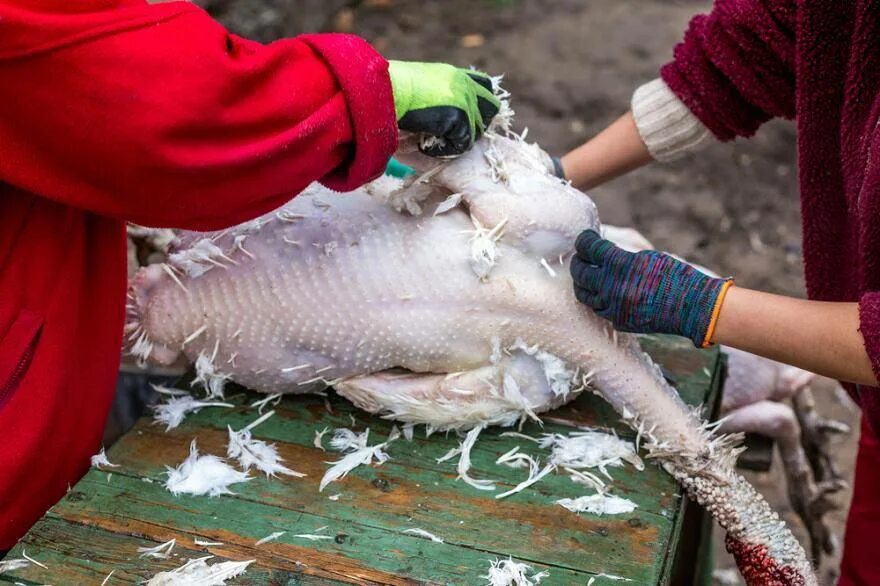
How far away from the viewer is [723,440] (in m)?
1.66

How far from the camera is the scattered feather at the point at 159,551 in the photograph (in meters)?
1.43

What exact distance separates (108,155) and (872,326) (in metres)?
1.11

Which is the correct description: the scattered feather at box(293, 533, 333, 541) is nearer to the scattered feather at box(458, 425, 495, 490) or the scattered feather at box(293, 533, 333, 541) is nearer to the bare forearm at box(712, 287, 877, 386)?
the scattered feather at box(458, 425, 495, 490)

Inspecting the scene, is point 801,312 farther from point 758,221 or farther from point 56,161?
point 758,221

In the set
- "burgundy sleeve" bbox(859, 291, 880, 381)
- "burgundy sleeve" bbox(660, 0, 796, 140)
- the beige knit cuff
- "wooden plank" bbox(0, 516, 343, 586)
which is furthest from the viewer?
the beige knit cuff

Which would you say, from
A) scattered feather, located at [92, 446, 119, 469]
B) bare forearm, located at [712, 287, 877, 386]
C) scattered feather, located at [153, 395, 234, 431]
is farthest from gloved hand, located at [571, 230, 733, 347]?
scattered feather, located at [92, 446, 119, 469]

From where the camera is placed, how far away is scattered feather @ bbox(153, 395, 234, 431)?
177cm

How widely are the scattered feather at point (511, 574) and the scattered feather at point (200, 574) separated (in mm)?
389

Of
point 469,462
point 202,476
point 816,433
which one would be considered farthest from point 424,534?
point 816,433

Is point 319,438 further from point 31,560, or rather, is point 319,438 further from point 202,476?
point 31,560

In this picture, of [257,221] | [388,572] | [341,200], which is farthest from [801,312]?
[257,221]

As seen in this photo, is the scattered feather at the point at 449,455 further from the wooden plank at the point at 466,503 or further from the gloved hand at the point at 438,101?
the gloved hand at the point at 438,101

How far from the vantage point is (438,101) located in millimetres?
1480

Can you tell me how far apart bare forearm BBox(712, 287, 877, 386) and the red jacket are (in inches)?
25.2
